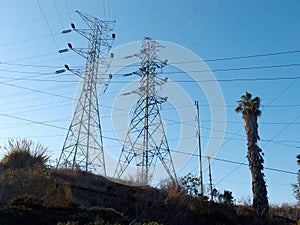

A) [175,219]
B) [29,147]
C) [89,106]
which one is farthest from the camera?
[89,106]

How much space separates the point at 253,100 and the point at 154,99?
7.01 meters

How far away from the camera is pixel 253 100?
2478cm

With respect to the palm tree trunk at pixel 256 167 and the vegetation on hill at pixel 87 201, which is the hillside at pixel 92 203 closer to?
the vegetation on hill at pixel 87 201

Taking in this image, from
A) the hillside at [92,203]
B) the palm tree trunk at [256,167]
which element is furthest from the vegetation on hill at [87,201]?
the palm tree trunk at [256,167]

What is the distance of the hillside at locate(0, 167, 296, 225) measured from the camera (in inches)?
351

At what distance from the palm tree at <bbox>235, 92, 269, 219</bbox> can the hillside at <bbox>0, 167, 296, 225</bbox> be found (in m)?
0.90

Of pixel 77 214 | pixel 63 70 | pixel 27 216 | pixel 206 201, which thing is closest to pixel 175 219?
pixel 206 201

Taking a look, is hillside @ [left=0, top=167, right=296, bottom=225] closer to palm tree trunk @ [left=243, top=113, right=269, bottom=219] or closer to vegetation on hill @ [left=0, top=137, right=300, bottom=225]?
vegetation on hill @ [left=0, top=137, right=300, bottom=225]

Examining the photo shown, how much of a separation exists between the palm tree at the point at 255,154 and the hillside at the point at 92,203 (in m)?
0.90

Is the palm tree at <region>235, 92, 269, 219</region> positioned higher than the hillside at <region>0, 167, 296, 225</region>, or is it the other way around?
the palm tree at <region>235, 92, 269, 219</region>

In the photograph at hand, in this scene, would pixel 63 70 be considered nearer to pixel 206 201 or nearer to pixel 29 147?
pixel 29 147

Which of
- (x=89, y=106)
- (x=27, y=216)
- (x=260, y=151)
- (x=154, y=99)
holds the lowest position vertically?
(x=27, y=216)

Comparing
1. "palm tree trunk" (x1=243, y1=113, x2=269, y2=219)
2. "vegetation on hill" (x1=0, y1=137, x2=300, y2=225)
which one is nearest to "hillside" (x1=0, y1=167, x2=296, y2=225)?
"vegetation on hill" (x1=0, y1=137, x2=300, y2=225)

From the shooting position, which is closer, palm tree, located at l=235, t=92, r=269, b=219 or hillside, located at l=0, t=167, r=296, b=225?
hillside, located at l=0, t=167, r=296, b=225
